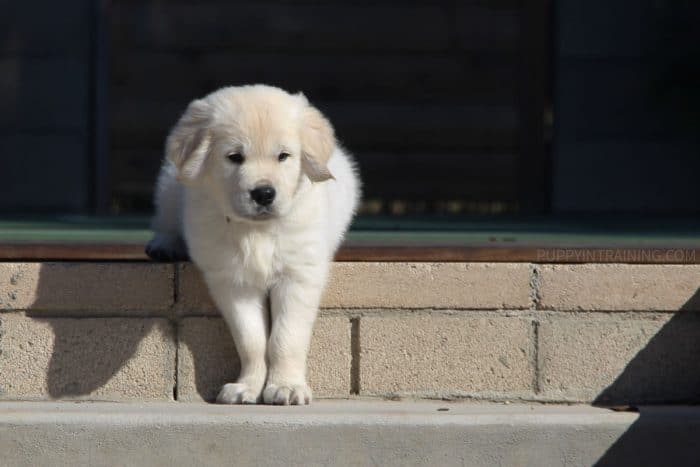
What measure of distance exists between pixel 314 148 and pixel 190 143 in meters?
0.34

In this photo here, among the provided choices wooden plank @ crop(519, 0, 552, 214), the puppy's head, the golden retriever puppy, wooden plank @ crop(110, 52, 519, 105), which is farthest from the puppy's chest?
wooden plank @ crop(110, 52, 519, 105)

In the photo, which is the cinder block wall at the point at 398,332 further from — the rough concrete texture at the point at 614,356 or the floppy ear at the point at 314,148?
the floppy ear at the point at 314,148

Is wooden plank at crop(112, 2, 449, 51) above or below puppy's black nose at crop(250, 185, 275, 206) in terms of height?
above

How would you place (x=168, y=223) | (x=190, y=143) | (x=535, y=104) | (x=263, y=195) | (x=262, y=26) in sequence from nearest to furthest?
(x=263, y=195), (x=190, y=143), (x=168, y=223), (x=535, y=104), (x=262, y=26)

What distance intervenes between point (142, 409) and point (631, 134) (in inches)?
165

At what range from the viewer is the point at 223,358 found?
11.7 ft

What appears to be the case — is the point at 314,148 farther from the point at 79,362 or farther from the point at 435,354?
the point at 79,362

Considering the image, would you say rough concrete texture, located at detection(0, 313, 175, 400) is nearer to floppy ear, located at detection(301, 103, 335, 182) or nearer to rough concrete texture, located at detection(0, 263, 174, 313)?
rough concrete texture, located at detection(0, 263, 174, 313)

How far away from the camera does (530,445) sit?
334cm

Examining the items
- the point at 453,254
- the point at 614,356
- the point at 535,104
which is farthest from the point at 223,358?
the point at 535,104

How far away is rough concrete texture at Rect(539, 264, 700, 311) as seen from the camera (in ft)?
11.8

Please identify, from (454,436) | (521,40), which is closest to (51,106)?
(521,40)

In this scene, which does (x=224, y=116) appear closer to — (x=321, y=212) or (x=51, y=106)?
(x=321, y=212)

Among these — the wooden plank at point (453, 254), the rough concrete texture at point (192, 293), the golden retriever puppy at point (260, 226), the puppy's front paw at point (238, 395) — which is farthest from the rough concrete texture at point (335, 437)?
the wooden plank at point (453, 254)
